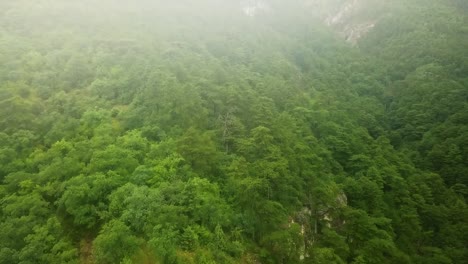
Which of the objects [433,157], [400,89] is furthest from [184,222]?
[400,89]

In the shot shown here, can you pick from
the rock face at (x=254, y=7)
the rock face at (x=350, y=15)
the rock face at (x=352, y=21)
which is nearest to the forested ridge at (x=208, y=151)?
the rock face at (x=352, y=21)

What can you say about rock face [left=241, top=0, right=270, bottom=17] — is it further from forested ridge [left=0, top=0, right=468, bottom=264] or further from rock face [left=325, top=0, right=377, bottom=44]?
forested ridge [left=0, top=0, right=468, bottom=264]

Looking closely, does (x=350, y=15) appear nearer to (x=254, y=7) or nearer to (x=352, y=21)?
(x=352, y=21)

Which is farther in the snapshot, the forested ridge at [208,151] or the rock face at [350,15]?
the rock face at [350,15]

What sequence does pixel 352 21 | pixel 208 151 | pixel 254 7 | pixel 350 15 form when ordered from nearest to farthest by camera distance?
pixel 208 151, pixel 352 21, pixel 254 7, pixel 350 15

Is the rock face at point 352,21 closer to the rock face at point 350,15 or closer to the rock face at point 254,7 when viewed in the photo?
the rock face at point 350,15

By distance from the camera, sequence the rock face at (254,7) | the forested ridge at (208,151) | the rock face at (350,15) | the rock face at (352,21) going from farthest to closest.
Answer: the rock face at (254,7)
the rock face at (350,15)
the rock face at (352,21)
the forested ridge at (208,151)

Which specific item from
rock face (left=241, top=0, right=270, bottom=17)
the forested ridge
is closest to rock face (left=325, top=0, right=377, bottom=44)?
rock face (left=241, top=0, right=270, bottom=17)

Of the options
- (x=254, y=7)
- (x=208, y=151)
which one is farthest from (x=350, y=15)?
(x=208, y=151)

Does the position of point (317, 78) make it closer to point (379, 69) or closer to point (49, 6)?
point (379, 69)
